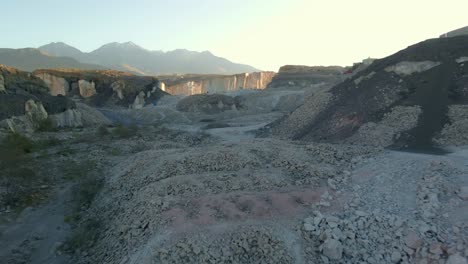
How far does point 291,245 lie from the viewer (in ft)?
43.3

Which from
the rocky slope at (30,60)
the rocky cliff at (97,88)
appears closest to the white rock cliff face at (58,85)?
the rocky cliff at (97,88)

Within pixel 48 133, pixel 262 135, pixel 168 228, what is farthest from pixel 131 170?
pixel 48 133

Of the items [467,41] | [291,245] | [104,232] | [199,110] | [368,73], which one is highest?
[467,41]

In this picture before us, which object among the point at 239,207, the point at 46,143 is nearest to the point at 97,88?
the point at 46,143

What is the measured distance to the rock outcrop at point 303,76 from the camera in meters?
89.9

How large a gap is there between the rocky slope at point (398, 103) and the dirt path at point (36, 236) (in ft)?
63.8

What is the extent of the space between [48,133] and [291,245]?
3368cm

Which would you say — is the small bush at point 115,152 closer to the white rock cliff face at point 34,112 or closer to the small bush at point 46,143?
the small bush at point 46,143

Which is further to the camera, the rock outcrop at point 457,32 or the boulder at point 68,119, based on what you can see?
the rock outcrop at point 457,32

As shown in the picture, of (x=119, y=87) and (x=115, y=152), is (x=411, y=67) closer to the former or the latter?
(x=115, y=152)

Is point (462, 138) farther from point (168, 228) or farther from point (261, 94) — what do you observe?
point (261, 94)

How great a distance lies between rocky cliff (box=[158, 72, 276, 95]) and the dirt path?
3677 inches

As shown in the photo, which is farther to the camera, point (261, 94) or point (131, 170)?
point (261, 94)

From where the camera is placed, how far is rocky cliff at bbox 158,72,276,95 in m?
114
